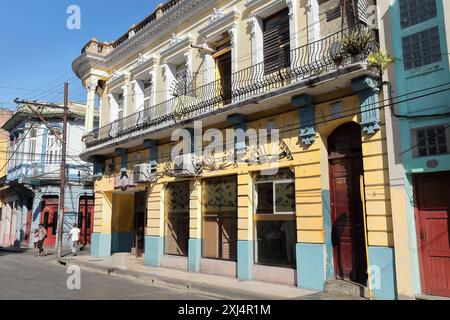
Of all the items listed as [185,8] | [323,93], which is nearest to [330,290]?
[323,93]

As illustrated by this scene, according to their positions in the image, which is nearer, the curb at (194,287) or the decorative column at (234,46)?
the curb at (194,287)

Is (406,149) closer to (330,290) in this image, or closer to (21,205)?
(330,290)

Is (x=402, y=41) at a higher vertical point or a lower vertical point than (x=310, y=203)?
higher

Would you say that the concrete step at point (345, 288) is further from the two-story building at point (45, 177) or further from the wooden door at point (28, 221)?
the wooden door at point (28, 221)

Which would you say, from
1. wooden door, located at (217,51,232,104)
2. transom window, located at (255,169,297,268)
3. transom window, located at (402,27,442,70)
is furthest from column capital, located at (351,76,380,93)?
wooden door, located at (217,51,232,104)

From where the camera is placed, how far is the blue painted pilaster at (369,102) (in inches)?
352

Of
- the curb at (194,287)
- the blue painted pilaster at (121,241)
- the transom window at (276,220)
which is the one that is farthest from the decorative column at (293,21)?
the blue painted pilaster at (121,241)

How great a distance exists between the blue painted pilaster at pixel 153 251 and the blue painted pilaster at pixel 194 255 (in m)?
1.90

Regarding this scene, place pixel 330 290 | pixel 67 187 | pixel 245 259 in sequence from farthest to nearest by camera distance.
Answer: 1. pixel 67 187
2. pixel 245 259
3. pixel 330 290

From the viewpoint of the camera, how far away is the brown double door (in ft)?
31.3

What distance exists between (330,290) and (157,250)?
7.41 m

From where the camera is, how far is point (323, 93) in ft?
33.1

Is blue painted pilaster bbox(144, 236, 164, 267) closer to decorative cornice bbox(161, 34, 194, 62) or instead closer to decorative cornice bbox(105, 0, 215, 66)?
decorative cornice bbox(161, 34, 194, 62)

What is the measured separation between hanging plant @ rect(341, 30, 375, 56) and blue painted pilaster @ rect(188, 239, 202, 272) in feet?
24.1
